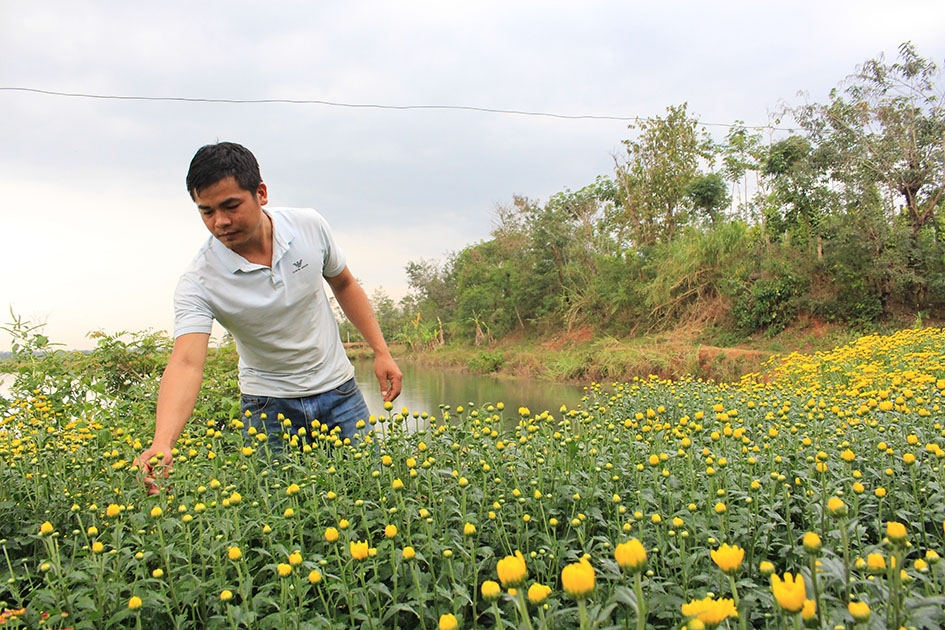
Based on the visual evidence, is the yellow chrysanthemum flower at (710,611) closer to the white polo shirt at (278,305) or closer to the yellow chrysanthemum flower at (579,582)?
the yellow chrysanthemum flower at (579,582)

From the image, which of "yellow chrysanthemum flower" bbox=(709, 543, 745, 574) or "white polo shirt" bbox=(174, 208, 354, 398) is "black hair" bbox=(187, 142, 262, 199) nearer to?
"white polo shirt" bbox=(174, 208, 354, 398)

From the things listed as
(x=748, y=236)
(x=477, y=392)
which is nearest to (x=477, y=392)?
(x=477, y=392)

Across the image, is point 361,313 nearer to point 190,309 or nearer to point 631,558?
point 190,309

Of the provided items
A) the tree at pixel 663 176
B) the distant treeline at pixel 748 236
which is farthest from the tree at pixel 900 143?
the tree at pixel 663 176

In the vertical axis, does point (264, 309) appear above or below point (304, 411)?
above

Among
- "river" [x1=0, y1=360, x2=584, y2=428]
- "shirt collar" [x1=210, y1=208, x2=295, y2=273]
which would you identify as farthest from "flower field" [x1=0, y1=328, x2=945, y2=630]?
"river" [x1=0, y1=360, x2=584, y2=428]

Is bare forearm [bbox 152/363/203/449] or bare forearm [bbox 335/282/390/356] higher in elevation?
bare forearm [bbox 335/282/390/356]

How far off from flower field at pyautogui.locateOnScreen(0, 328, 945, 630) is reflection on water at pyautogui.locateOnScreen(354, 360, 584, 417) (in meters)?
5.03

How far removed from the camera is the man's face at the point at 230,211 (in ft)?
5.89

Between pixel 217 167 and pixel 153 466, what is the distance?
870mm

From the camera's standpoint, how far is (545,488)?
5.11ft

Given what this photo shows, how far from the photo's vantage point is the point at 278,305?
207 centimetres

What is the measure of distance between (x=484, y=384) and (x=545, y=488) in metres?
11.1

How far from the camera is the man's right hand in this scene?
144cm
